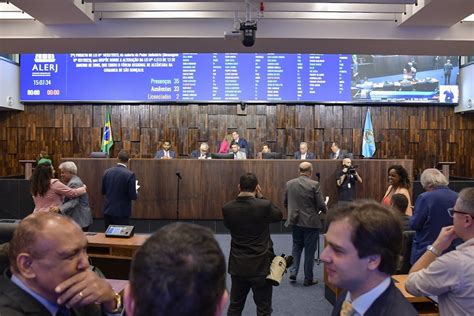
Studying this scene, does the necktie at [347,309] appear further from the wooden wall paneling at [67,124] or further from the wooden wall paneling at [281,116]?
the wooden wall paneling at [67,124]

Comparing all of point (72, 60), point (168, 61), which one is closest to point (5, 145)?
point (72, 60)

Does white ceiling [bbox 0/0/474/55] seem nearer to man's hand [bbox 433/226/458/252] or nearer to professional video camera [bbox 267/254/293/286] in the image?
professional video camera [bbox 267/254/293/286]

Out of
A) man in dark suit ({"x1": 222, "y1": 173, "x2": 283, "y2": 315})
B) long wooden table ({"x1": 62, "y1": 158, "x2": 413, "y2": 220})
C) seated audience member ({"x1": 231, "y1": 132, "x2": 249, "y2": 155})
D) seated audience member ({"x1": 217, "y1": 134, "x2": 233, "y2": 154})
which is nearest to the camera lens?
man in dark suit ({"x1": 222, "y1": 173, "x2": 283, "y2": 315})

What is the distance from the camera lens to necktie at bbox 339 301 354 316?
140cm

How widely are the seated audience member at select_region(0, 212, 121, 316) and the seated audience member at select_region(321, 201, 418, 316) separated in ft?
2.51

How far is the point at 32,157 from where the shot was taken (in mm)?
11508

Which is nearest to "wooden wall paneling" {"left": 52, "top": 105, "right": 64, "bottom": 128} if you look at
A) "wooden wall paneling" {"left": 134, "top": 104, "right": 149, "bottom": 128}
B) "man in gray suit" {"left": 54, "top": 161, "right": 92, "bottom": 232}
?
"wooden wall paneling" {"left": 134, "top": 104, "right": 149, "bottom": 128}

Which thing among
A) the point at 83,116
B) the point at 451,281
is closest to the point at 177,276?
the point at 451,281

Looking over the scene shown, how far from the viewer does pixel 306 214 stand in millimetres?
5199

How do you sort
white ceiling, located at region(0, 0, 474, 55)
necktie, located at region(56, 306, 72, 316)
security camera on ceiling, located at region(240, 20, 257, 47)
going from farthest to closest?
white ceiling, located at region(0, 0, 474, 55), security camera on ceiling, located at region(240, 20, 257, 47), necktie, located at region(56, 306, 72, 316)

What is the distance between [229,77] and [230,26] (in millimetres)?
4310

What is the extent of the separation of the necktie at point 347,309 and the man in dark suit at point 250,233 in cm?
207

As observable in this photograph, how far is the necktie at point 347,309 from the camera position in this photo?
1.40 metres

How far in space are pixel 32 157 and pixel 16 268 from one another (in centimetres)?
1108
